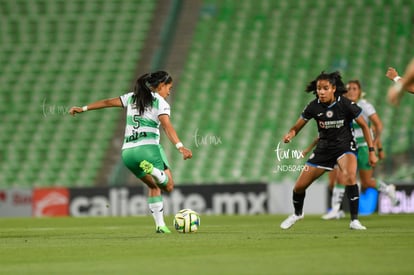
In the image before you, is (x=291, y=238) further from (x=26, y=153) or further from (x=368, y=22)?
(x=368, y=22)

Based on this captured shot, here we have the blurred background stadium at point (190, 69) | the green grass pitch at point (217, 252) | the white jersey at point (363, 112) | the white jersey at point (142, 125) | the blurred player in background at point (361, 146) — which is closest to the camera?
the green grass pitch at point (217, 252)

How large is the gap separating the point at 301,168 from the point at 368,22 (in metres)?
14.6

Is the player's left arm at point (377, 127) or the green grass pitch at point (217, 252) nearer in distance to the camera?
the green grass pitch at point (217, 252)

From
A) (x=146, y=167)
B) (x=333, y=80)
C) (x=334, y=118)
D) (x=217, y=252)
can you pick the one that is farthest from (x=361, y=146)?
(x=217, y=252)

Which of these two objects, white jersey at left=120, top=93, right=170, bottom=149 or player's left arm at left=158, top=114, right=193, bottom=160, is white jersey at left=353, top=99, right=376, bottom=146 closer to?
white jersey at left=120, top=93, right=170, bottom=149

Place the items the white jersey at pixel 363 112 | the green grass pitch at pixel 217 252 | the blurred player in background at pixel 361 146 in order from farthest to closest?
the white jersey at pixel 363 112, the blurred player in background at pixel 361 146, the green grass pitch at pixel 217 252

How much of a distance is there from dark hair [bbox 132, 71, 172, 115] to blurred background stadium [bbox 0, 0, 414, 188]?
9719 mm

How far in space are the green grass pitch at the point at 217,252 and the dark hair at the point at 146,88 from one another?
1.75m

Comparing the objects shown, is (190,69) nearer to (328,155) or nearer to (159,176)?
(328,155)

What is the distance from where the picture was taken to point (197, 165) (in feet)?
81.4

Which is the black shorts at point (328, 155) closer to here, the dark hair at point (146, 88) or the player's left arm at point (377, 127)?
the dark hair at point (146, 88)

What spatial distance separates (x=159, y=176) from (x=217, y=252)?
11.7ft

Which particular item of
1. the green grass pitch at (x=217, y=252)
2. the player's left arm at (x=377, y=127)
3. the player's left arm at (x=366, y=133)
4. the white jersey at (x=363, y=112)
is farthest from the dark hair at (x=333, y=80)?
the white jersey at (x=363, y=112)

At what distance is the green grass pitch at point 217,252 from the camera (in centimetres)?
813
